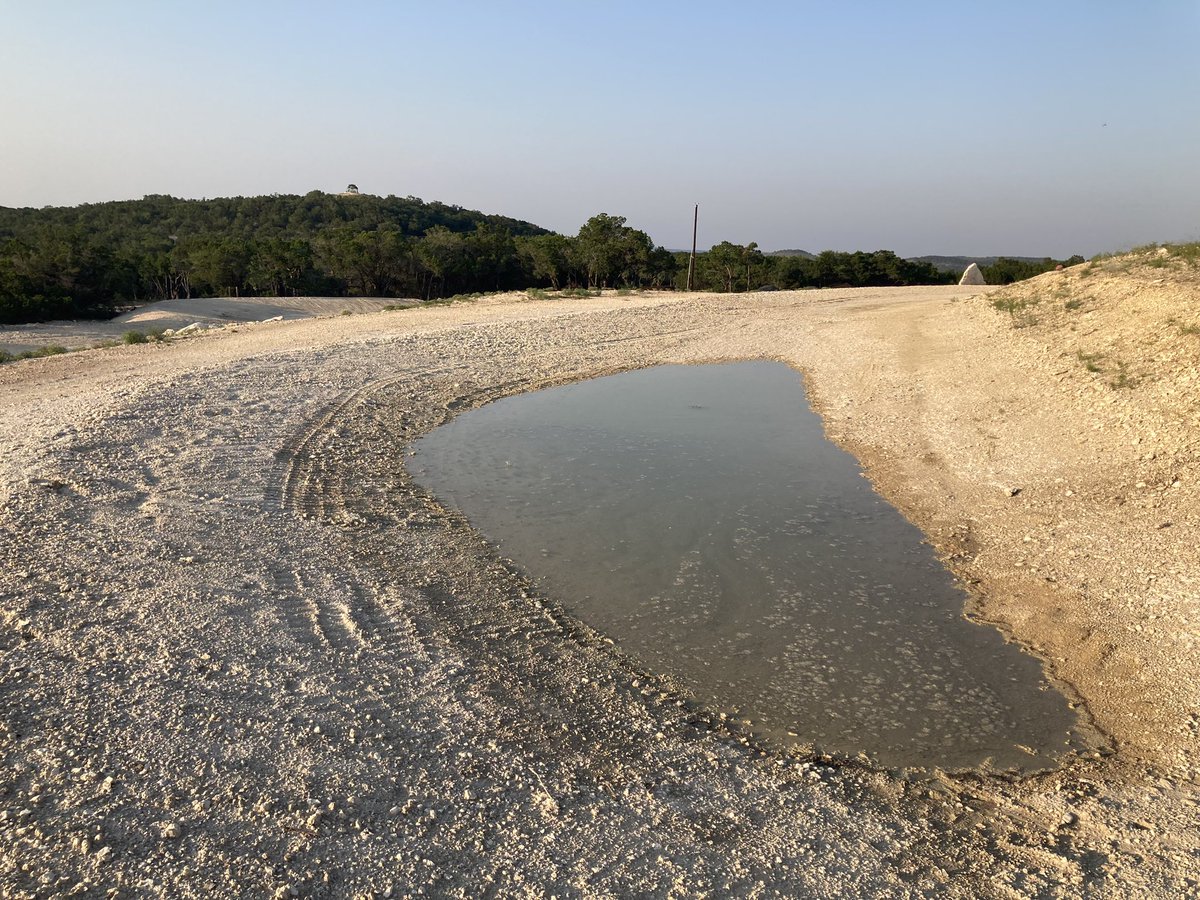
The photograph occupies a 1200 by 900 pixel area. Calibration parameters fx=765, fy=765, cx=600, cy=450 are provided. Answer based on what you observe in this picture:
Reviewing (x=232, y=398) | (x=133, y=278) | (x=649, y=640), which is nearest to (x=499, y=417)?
(x=232, y=398)

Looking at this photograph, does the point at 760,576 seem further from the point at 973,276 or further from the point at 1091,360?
the point at 973,276

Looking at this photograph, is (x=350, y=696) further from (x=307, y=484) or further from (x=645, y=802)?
(x=307, y=484)

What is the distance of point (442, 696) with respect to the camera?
4.92 m

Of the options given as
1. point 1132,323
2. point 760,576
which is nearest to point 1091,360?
point 1132,323

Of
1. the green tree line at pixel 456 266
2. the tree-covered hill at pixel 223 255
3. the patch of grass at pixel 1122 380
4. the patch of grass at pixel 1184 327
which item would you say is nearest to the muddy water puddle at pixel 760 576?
the patch of grass at pixel 1122 380

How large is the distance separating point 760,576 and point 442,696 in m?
3.48

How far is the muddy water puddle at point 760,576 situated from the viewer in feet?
17.1

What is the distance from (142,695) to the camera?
14.9 ft

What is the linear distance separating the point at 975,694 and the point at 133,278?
147ft

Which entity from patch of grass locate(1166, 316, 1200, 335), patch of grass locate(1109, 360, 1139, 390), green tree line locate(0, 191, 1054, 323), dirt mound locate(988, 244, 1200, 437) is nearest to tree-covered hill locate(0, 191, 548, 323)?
green tree line locate(0, 191, 1054, 323)

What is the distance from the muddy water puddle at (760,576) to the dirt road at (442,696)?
0.31 m

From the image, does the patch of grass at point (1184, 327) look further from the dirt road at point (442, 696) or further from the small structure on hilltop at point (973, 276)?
the small structure on hilltop at point (973, 276)

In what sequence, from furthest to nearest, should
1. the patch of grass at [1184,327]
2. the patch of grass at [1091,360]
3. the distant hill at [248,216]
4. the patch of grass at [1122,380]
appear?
the distant hill at [248,216]
the patch of grass at [1091,360]
the patch of grass at [1184,327]
the patch of grass at [1122,380]

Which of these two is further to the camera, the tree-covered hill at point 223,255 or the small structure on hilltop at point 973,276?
the small structure on hilltop at point 973,276
